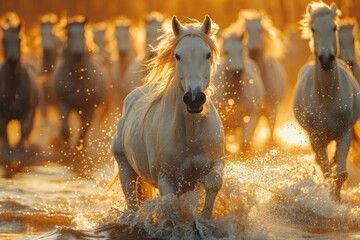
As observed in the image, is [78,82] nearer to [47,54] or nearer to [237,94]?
[237,94]

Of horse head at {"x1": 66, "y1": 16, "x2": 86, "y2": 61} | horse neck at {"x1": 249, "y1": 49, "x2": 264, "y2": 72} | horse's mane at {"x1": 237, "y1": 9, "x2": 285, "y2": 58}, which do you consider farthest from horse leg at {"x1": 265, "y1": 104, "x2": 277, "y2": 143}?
horse head at {"x1": 66, "y1": 16, "x2": 86, "y2": 61}

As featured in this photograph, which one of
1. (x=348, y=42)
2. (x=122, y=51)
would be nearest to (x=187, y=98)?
(x=348, y=42)

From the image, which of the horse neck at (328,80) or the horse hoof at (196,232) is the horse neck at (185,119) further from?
the horse neck at (328,80)

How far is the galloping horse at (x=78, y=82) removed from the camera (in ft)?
61.3

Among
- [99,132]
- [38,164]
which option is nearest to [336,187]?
[38,164]

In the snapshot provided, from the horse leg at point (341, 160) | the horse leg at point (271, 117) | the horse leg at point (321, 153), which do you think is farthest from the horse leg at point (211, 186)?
the horse leg at point (271, 117)

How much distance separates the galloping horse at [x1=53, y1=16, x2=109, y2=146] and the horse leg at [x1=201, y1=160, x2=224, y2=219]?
9.68 metres

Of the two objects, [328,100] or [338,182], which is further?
[328,100]

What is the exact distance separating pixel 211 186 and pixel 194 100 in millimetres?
813

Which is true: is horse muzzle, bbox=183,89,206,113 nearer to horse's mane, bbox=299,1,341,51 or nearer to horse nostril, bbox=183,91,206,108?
horse nostril, bbox=183,91,206,108

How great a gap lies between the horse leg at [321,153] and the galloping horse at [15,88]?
744cm

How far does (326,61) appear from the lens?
1109cm

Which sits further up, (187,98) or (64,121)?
(187,98)

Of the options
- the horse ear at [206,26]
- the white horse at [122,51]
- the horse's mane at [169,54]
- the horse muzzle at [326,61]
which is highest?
the white horse at [122,51]
